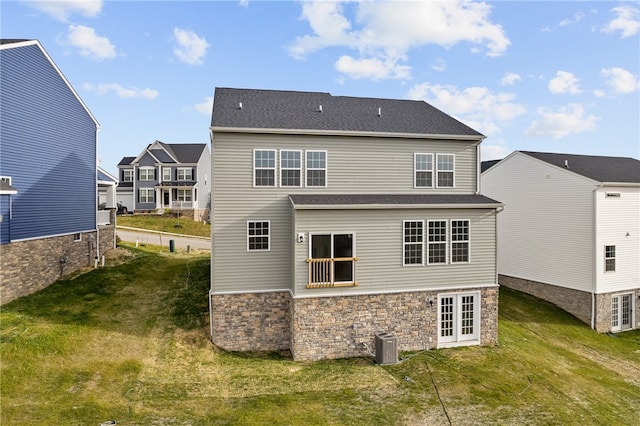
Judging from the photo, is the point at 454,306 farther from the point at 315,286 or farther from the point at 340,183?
the point at 340,183

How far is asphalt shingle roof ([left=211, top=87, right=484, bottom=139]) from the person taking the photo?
46.9ft

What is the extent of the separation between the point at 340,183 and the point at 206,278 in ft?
28.8

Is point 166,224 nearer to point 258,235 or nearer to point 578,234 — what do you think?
point 258,235

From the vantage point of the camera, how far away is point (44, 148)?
16.5 m

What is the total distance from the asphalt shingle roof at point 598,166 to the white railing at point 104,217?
25118 millimetres

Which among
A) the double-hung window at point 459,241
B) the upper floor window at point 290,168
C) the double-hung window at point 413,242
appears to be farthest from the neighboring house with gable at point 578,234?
the upper floor window at point 290,168

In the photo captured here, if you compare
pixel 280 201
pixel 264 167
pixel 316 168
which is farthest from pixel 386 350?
pixel 264 167

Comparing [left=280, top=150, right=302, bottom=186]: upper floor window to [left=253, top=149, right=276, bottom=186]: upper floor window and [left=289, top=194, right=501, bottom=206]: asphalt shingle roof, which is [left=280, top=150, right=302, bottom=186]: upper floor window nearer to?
[left=253, top=149, right=276, bottom=186]: upper floor window

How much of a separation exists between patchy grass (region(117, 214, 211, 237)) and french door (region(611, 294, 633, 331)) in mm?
30612

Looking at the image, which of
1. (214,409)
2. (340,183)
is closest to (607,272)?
(340,183)

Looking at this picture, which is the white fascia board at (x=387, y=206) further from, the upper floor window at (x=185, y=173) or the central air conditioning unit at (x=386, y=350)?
the upper floor window at (x=185, y=173)

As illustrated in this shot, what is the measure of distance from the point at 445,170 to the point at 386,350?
24.8 ft

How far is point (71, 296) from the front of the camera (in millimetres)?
15812

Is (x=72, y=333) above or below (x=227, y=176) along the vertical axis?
below
